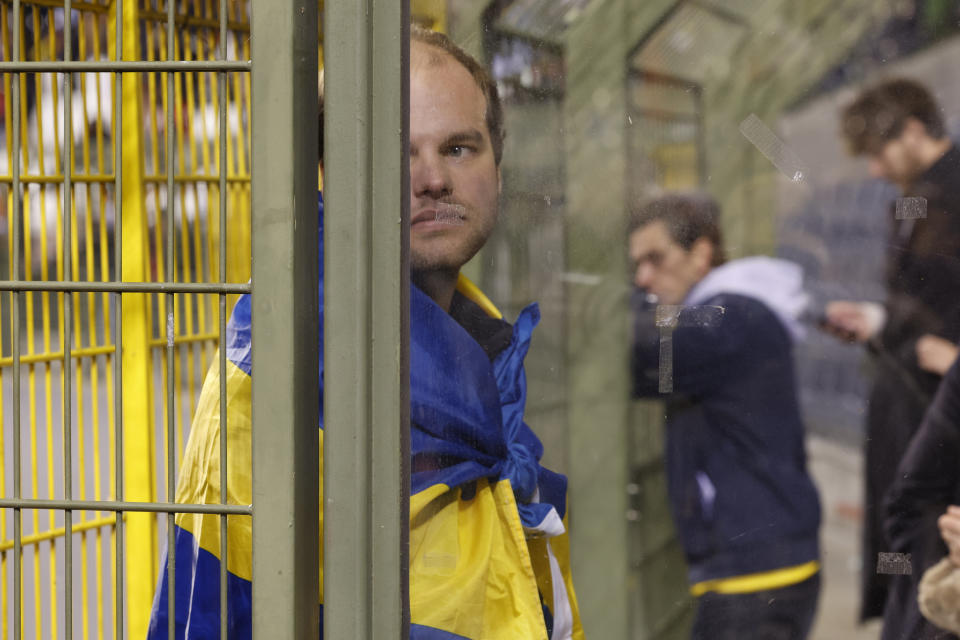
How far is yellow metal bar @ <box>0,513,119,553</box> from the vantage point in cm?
166

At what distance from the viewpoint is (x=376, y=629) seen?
A: 1.51 meters

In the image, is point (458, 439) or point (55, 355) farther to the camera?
point (55, 355)

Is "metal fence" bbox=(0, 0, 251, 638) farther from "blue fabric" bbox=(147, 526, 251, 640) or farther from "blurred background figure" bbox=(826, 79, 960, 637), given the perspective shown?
"blurred background figure" bbox=(826, 79, 960, 637)

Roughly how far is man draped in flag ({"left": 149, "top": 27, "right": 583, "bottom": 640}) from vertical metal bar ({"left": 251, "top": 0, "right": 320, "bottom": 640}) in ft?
0.36

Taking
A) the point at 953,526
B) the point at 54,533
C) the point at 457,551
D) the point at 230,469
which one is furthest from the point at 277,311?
the point at 953,526

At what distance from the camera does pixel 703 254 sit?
149 centimetres

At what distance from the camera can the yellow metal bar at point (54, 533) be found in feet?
5.45

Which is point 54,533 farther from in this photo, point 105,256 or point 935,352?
point 935,352

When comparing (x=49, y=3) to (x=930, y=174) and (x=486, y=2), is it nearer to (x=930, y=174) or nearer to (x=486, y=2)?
(x=486, y=2)

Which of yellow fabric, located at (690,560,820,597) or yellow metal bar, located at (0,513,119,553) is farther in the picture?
yellow metal bar, located at (0,513,119,553)

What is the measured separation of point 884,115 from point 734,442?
0.61 metres

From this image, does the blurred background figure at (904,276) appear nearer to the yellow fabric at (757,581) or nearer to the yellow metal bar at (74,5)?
the yellow fabric at (757,581)

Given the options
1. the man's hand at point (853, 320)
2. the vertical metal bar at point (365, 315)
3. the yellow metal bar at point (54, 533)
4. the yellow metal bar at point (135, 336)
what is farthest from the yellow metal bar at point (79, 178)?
the man's hand at point (853, 320)

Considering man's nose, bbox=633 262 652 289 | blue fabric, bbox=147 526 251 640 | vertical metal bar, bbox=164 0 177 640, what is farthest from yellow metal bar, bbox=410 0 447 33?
blue fabric, bbox=147 526 251 640
